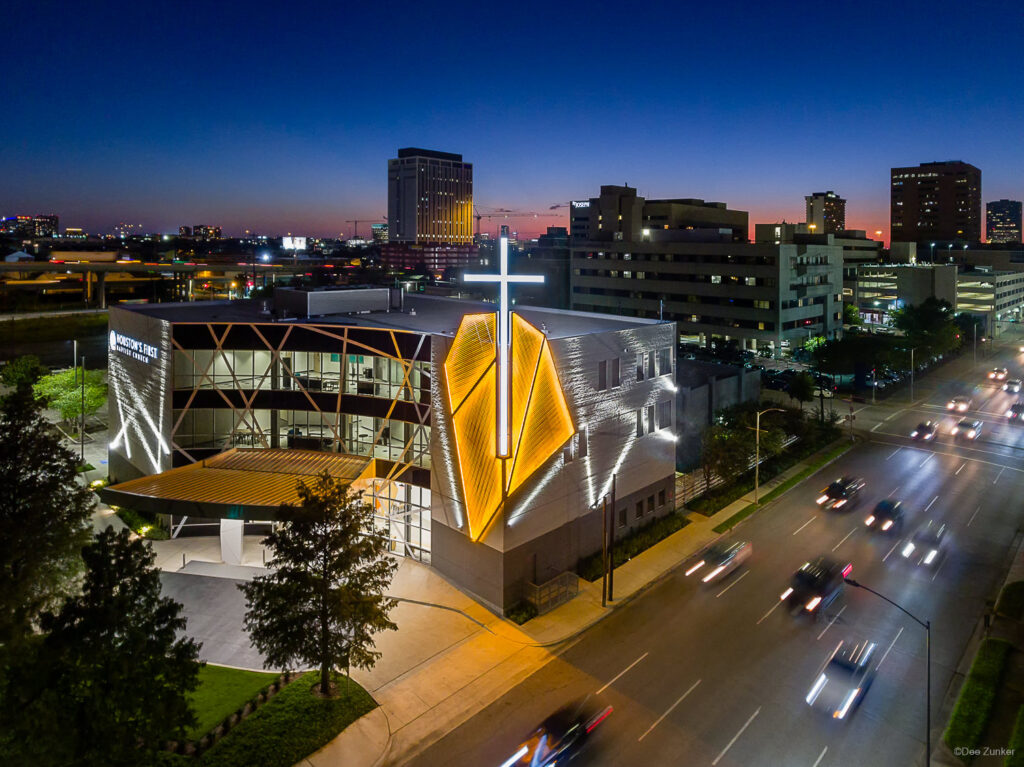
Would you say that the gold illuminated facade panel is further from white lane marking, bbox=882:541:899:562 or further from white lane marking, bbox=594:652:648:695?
white lane marking, bbox=882:541:899:562

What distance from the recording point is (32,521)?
75.5 ft

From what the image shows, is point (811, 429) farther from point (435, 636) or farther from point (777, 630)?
point (435, 636)

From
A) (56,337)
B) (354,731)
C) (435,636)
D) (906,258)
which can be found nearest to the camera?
(354,731)

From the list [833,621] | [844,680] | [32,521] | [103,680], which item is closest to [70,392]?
[32,521]

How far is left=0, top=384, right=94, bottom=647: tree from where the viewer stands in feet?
72.0

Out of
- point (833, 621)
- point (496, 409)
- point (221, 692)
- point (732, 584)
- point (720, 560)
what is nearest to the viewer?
point (221, 692)

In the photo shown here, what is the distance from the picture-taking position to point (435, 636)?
27766 millimetres

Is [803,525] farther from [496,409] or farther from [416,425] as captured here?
[416,425]

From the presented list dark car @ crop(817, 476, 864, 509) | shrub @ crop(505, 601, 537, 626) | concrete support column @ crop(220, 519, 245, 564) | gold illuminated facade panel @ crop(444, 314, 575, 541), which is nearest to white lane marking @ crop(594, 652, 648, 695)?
shrub @ crop(505, 601, 537, 626)

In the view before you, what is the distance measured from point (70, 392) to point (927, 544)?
62656 millimetres

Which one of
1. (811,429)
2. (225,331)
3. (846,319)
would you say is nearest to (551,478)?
(225,331)

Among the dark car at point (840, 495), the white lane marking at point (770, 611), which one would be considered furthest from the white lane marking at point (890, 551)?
the white lane marking at point (770, 611)

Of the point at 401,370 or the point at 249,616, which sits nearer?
the point at 249,616

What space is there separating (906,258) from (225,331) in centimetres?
18480
